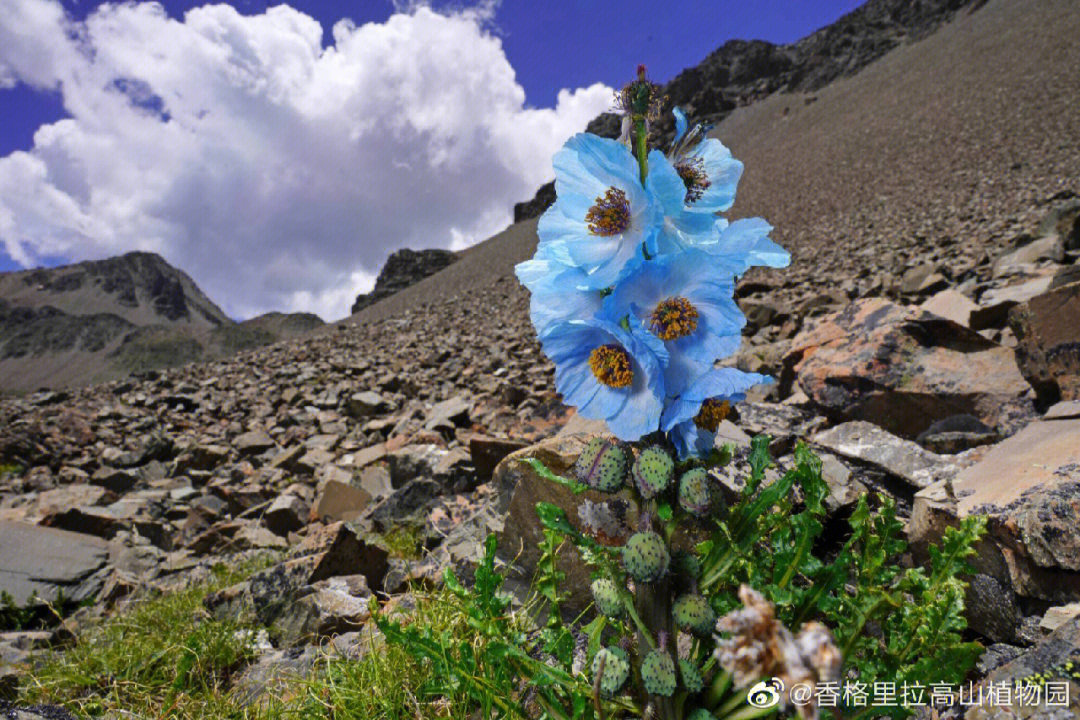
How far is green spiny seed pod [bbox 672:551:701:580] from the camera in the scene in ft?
4.55

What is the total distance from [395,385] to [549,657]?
9875 mm

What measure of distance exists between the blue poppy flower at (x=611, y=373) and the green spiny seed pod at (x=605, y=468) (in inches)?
1.7

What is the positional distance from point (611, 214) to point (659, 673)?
104 cm

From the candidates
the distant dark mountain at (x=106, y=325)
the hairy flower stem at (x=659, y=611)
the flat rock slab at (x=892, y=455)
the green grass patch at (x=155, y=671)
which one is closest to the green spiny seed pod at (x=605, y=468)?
the hairy flower stem at (x=659, y=611)

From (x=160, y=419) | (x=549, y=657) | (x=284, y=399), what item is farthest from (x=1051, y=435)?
(x=160, y=419)

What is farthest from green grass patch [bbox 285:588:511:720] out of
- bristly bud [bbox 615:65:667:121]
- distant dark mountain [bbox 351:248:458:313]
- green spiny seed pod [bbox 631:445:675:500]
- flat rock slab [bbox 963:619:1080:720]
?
distant dark mountain [bbox 351:248:458:313]

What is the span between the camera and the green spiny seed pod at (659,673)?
1.29m

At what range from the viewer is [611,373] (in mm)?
1330

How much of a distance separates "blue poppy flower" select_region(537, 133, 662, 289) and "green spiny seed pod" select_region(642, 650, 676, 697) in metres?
0.85

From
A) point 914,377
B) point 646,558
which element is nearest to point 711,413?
point 646,558

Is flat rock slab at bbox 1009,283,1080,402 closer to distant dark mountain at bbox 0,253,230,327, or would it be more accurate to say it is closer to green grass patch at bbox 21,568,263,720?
green grass patch at bbox 21,568,263,720

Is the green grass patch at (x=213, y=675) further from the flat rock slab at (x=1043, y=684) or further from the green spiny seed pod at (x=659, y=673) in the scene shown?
the flat rock slab at (x=1043, y=684)

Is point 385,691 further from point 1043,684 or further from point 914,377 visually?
point 914,377

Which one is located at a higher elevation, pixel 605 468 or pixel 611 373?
pixel 611 373
